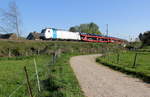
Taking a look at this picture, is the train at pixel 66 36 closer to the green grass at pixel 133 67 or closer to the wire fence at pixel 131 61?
the wire fence at pixel 131 61

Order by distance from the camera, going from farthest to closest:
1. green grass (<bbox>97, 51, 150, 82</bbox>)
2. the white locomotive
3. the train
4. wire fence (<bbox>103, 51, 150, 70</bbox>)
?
the train, the white locomotive, wire fence (<bbox>103, 51, 150, 70</bbox>), green grass (<bbox>97, 51, 150, 82</bbox>)

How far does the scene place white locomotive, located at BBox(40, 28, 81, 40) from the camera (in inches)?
1533

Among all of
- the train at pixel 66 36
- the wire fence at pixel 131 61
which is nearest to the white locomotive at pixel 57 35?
the train at pixel 66 36

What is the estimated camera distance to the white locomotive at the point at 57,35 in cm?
3894

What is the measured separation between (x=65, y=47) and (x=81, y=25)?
3093 inches

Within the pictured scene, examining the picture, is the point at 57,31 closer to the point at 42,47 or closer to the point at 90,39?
the point at 42,47

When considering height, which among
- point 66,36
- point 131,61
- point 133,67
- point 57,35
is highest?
point 57,35

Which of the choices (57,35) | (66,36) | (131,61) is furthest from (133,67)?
(66,36)

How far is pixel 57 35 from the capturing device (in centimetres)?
4231

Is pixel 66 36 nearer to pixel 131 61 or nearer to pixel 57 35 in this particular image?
pixel 57 35

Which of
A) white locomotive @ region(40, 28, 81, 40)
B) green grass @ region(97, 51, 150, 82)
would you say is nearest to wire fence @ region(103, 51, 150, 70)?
green grass @ region(97, 51, 150, 82)

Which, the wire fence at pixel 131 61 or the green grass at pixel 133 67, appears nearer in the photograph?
the green grass at pixel 133 67

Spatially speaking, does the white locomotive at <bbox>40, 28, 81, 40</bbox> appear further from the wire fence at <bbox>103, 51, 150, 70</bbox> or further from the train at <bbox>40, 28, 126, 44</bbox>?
the wire fence at <bbox>103, 51, 150, 70</bbox>

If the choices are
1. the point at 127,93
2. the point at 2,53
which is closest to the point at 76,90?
the point at 127,93
